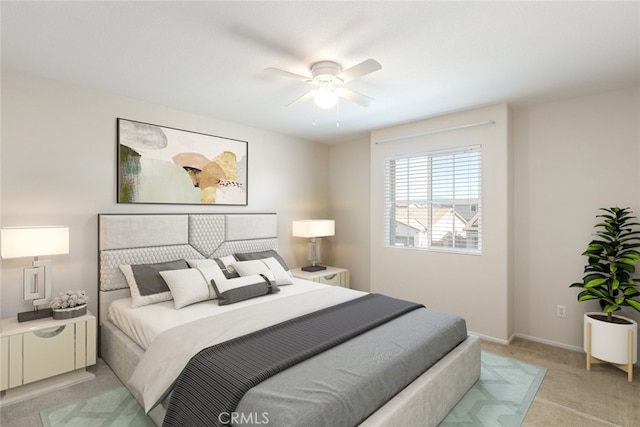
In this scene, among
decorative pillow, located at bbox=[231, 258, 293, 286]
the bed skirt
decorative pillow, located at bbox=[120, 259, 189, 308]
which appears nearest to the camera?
the bed skirt

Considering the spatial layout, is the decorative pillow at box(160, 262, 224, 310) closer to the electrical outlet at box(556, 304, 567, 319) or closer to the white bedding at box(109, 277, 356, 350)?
the white bedding at box(109, 277, 356, 350)

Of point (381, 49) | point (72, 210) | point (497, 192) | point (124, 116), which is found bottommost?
point (72, 210)

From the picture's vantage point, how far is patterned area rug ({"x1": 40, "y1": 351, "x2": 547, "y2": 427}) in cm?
213

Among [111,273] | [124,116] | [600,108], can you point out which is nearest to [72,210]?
[111,273]

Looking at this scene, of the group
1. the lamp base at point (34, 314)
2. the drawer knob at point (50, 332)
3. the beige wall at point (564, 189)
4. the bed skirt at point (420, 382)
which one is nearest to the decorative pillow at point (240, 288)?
the bed skirt at point (420, 382)

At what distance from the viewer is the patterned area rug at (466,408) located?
7.00 feet

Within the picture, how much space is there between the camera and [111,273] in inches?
118

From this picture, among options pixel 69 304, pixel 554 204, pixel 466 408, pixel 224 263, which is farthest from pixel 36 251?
pixel 554 204

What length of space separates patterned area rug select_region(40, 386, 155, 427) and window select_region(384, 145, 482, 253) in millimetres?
3244

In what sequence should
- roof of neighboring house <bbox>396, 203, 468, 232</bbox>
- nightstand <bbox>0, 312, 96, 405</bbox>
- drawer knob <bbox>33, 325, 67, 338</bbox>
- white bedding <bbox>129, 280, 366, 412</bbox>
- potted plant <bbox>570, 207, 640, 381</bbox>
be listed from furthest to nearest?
roof of neighboring house <bbox>396, 203, 468, 232</bbox> < potted plant <bbox>570, 207, 640, 381</bbox> < drawer knob <bbox>33, 325, 67, 338</bbox> < nightstand <bbox>0, 312, 96, 405</bbox> < white bedding <bbox>129, 280, 366, 412</bbox>

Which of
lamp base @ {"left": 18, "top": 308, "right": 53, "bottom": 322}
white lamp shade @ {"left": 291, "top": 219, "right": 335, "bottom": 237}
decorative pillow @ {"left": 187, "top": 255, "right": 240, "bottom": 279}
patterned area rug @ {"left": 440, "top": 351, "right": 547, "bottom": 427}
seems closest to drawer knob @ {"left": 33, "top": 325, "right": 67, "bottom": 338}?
lamp base @ {"left": 18, "top": 308, "right": 53, "bottom": 322}

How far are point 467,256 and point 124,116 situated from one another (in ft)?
12.7

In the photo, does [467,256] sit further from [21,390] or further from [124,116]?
[21,390]

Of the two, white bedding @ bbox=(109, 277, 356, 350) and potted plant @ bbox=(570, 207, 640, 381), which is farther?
potted plant @ bbox=(570, 207, 640, 381)
